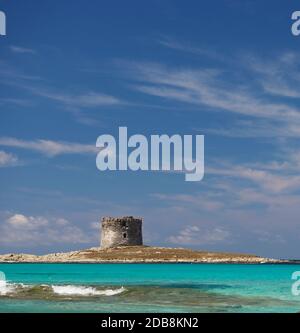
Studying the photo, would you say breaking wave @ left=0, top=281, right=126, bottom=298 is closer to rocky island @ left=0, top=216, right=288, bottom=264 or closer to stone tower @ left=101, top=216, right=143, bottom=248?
rocky island @ left=0, top=216, right=288, bottom=264

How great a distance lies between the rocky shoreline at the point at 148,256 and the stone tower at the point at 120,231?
48.7 inches

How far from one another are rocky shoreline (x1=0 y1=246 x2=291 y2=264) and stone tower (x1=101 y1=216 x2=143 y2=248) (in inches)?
48.7

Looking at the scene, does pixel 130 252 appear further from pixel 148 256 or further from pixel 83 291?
pixel 83 291

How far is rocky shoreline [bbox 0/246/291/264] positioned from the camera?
82.2 metres

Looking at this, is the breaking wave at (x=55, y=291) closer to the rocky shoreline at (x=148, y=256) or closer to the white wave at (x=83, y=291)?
the white wave at (x=83, y=291)

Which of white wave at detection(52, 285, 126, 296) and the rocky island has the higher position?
the rocky island

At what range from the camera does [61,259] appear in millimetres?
91688

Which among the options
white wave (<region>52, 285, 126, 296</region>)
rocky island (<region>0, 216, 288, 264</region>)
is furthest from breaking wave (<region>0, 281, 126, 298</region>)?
rocky island (<region>0, 216, 288, 264</region>)

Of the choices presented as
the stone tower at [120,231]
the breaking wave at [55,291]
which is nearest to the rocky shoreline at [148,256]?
the stone tower at [120,231]

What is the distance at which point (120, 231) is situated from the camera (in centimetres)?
8744

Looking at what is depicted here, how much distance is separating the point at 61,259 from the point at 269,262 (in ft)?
101

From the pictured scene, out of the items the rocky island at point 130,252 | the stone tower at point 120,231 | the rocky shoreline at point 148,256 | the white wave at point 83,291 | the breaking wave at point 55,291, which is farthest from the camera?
the stone tower at point 120,231

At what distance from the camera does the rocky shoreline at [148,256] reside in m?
82.2
